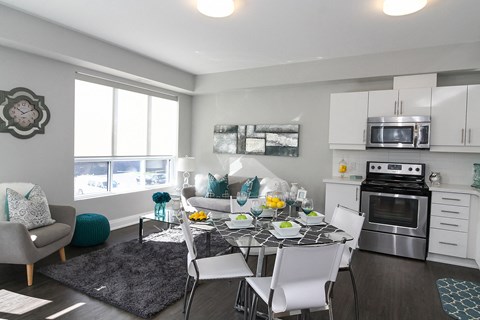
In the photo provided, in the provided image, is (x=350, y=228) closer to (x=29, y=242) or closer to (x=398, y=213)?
(x=398, y=213)

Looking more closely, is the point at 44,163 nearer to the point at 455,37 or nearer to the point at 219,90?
the point at 219,90

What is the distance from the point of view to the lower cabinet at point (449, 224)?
11.9 feet

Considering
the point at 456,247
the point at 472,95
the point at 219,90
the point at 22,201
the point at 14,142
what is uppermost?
the point at 219,90

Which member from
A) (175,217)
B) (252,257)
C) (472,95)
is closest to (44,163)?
(175,217)

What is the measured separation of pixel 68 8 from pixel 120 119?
2.09m

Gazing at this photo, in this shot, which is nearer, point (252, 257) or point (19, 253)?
point (19, 253)

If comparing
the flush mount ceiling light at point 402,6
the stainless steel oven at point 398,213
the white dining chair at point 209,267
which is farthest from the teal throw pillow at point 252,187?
the flush mount ceiling light at point 402,6

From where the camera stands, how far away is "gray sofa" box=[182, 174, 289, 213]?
479 cm

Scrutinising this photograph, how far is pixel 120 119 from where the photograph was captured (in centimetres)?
506

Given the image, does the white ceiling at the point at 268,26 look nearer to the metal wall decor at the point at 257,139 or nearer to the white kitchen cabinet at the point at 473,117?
the white kitchen cabinet at the point at 473,117

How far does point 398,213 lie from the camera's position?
12.9ft

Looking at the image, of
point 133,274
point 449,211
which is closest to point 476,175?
point 449,211

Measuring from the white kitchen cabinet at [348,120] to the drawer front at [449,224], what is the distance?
1283 millimetres

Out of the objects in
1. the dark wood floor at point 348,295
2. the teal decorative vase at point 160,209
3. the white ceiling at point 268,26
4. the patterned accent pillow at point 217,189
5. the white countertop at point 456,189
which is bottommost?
the dark wood floor at point 348,295
